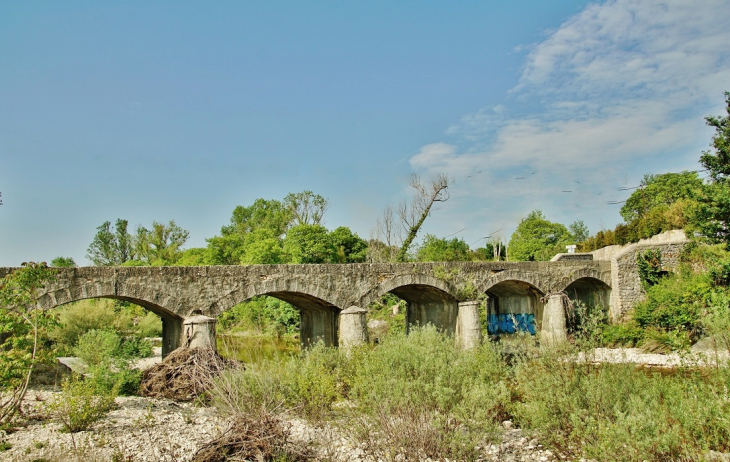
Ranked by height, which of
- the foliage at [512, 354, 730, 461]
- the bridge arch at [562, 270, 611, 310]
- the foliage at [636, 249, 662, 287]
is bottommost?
the foliage at [512, 354, 730, 461]

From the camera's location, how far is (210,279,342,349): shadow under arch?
12953 mm

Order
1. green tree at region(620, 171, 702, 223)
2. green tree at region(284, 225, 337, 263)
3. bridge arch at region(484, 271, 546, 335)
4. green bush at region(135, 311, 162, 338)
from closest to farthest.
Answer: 1. bridge arch at region(484, 271, 546, 335)
2. green bush at region(135, 311, 162, 338)
3. green tree at region(284, 225, 337, 263)
4. green tree at region(620, 171, 702, 223)

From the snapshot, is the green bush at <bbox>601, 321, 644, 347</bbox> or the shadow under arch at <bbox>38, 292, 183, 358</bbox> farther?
the green bush at <bbox>601, 321, 644, 347</bbox>

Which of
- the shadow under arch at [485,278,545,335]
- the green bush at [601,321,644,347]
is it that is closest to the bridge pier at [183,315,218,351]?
the shadow under arch at [485,278,545,335]

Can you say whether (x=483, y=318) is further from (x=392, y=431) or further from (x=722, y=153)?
(x=392, y=431)

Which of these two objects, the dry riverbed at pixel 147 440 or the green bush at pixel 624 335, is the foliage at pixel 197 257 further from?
the dry riverbed at pixel 147 440

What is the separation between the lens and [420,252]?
128 feet

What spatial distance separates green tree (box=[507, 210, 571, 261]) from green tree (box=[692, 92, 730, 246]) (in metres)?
32.0

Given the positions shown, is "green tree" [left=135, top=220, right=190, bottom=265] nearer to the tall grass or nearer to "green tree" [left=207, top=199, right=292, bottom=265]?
"green tree" [left=207, top=199, right=292, bottom=265]

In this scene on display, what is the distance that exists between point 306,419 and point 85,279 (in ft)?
19.5

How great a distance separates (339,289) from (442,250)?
80.5 ft

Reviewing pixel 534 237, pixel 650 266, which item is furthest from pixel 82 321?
pixel 534 237

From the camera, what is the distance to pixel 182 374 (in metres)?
10.8

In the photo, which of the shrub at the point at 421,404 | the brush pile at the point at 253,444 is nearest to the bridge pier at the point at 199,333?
the shrub at the point at 421,404
